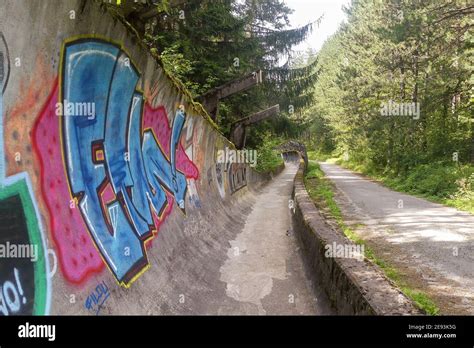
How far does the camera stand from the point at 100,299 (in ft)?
12.2

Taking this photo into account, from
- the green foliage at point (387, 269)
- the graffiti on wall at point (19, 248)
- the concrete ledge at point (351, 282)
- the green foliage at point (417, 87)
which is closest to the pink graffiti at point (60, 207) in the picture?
the graffiti on wall at point (19, 248)

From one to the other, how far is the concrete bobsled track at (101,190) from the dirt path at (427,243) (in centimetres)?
171

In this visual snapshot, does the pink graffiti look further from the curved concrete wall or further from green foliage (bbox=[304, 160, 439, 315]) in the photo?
green foliage (bbox=[304, 160, 439, 315])

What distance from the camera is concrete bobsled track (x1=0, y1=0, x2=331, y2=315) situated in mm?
2916

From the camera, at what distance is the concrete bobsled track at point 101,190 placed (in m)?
2.92

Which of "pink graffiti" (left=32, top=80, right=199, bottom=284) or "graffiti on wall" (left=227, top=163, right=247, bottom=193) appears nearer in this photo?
"pink graffiti" (left=32, top=80, right=199, bottom=284)

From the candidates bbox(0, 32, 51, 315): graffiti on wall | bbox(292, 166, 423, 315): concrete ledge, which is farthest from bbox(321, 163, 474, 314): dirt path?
bbox(0, 32, 51, 315): graffiti on wall

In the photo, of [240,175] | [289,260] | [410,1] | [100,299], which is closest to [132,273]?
[100,299]

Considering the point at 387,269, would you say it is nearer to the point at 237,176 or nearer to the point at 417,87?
the point at 237,176

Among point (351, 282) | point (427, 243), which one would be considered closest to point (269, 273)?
point (351, 282)

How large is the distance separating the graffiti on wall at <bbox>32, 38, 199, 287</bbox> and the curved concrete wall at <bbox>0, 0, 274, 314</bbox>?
14 mm

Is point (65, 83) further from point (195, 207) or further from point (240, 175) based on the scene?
point (240, 175)

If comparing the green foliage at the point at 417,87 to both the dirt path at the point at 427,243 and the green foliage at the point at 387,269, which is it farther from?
the green foliage at the point at 387,269

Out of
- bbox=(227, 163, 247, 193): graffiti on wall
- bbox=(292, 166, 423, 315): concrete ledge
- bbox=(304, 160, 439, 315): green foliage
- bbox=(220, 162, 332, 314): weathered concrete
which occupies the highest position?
bbox=(227, 163, 247, 193): graffiti on wall
